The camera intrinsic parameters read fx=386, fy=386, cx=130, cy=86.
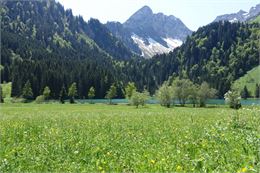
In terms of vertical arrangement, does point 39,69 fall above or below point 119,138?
above

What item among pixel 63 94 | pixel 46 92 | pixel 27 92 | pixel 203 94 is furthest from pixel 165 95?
pixel 27 92

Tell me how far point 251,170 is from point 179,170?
205cm

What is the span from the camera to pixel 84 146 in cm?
1510

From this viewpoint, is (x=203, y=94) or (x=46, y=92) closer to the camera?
(x=203, y=94)

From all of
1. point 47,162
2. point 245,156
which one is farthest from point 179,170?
point 47,162

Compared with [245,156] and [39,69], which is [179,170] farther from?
[39,69]

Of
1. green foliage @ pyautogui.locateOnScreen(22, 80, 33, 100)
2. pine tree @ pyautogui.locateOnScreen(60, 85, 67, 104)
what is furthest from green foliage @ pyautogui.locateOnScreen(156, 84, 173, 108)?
green foliage @ pyautogui.locateOnScreen(22, 80, 33, 100)

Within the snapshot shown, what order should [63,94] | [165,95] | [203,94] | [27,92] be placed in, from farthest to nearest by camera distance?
1. [63,94]
2. [27,92]
3. [203,94]
4. [165,95]

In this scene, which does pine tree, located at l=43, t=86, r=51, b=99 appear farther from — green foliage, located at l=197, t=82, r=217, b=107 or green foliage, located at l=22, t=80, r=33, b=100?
green foliage, located at l=197, t=82, r=217, b=107

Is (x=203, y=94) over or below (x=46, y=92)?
below

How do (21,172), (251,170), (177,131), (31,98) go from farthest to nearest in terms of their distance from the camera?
(31,98) → (177,131) → (21,172) → (251,170)

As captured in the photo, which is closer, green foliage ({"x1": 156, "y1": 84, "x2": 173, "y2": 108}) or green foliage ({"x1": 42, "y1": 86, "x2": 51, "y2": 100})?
green foliage ({"x1": 156, "y1": 84, "x2": 173, "y2": 108})

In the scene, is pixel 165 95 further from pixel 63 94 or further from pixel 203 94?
pixel 63 94

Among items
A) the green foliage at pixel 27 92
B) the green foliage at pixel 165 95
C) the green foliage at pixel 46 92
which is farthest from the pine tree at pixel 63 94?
the green foliage at pixel 165 95
